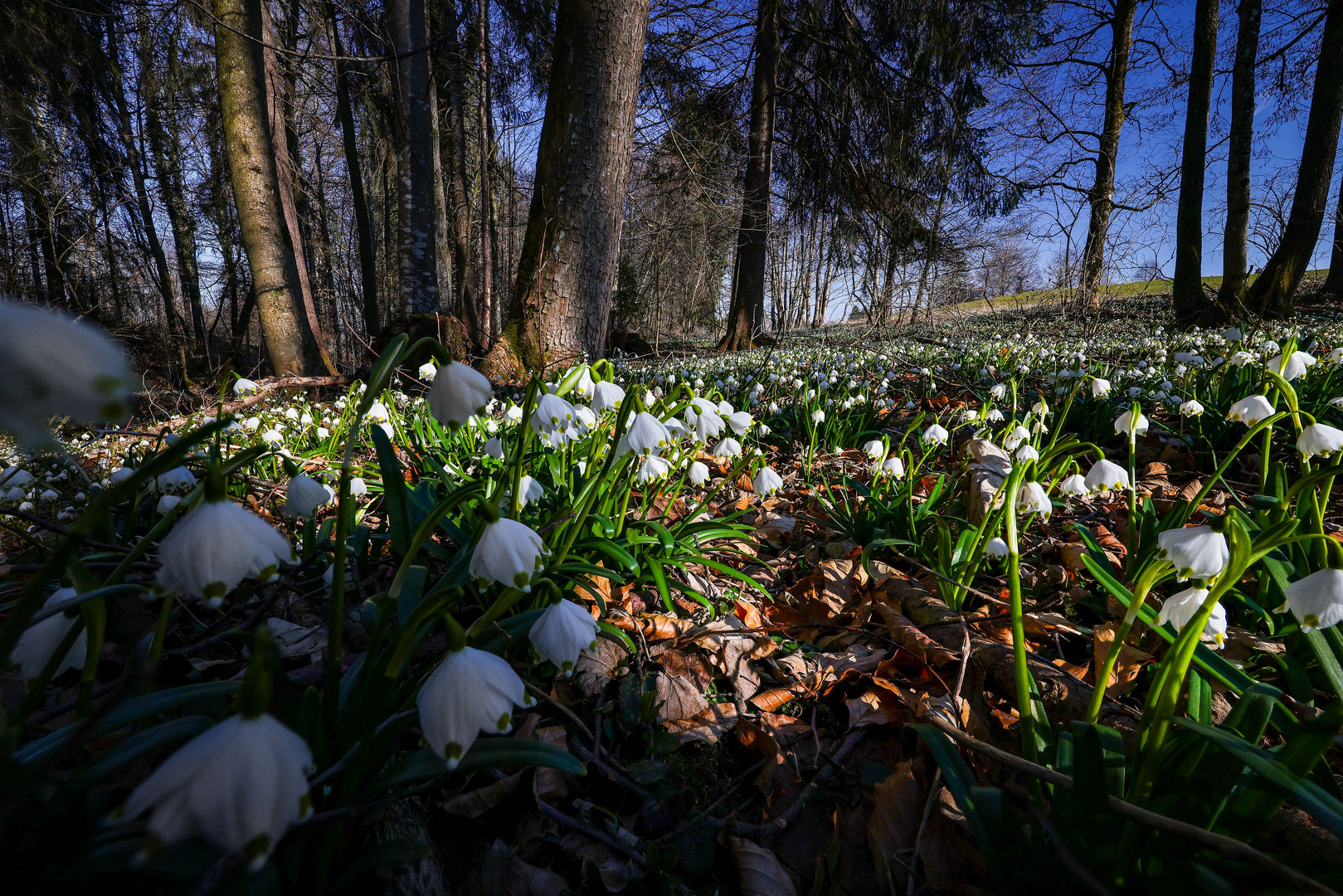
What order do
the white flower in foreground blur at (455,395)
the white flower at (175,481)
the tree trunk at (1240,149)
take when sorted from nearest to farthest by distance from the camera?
the white flower in foreground blur at (455,395) → the white flower at (175,481) → the tree trunk at (1240,149)

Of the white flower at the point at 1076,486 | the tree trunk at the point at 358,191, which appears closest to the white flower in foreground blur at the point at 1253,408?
the white flower at the point at 1076,486

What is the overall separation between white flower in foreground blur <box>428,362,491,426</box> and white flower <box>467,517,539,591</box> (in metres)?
0.21

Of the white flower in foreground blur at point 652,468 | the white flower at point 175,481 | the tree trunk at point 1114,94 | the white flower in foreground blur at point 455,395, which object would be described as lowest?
the white flower at point 175,481

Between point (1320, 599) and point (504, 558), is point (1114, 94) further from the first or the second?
point (504, 558)

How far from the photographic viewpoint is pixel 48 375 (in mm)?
543

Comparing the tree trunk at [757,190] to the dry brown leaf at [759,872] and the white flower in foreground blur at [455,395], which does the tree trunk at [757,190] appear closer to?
the white flower in foreground blur at [455,395]

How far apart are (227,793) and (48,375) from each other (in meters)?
0.44

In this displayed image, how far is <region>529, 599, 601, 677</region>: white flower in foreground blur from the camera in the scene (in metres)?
1.10

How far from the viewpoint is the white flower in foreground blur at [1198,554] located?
1052mm

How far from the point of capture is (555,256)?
199 inches

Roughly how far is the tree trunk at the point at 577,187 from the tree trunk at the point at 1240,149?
10439 mm

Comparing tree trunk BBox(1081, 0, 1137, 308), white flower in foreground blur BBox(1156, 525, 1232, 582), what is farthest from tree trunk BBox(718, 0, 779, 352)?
white flower in foreground blur BBox(1156, 525, 1232, 582)

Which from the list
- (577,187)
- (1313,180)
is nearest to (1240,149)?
(1313,180)

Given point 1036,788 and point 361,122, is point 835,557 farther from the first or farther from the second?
point 361,122
